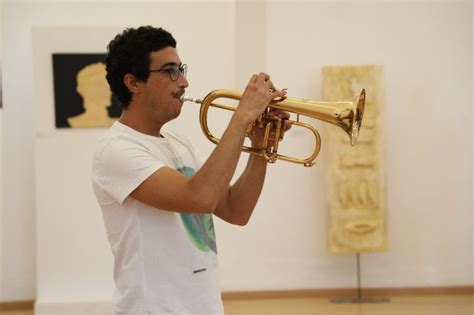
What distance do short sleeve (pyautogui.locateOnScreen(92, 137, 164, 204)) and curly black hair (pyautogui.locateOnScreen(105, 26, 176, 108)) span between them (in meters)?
0.19

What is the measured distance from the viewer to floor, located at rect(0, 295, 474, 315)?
198 inches

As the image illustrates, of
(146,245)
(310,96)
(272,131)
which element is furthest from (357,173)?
(146,245)

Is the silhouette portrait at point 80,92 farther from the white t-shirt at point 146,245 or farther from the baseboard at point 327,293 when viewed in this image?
the white t-shirt at point 146,245

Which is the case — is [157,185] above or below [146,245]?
above

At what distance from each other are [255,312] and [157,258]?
3.41m

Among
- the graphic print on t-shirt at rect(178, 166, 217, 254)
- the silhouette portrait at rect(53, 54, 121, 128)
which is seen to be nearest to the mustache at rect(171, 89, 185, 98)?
the graphic print on t-shirt at rect(178, 166, 217, 254)

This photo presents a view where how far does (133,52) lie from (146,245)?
0.57 metres

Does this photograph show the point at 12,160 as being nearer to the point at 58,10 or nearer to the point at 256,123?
the point at 58,10

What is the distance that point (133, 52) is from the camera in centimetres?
198

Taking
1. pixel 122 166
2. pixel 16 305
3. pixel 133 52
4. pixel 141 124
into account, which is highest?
pixel 133 52

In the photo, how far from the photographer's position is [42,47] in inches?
200

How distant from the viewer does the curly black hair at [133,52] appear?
6.49 feet

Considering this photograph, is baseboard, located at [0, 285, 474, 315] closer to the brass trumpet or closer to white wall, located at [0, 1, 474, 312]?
white wall, located at [0, 1, 474, 312]

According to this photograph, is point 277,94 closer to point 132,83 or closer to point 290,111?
point 290,111
